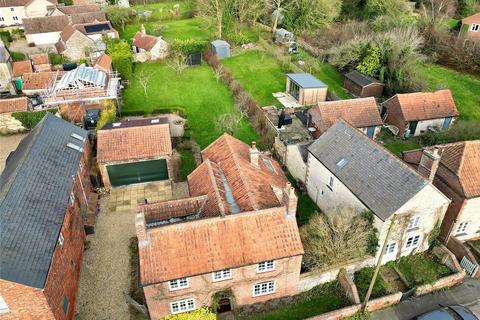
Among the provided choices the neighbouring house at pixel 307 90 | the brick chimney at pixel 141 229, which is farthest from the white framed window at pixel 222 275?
the neighbouring house at pixel 307 90

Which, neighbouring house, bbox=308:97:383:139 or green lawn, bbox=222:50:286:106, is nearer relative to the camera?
neighbouring house, bbox=308:97:383:139

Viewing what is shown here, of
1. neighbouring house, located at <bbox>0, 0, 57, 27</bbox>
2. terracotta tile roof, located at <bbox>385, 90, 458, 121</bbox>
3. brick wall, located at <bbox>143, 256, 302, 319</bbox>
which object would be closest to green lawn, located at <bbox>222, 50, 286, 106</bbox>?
terracotta tile roof, located at <bbox>385, 90, 458, 121</bbox>

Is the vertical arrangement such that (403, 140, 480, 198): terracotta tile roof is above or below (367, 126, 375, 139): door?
above

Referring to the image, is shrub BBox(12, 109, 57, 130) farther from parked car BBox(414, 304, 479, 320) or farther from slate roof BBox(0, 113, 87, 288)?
parked car BBox(414, 304, 479, 320)

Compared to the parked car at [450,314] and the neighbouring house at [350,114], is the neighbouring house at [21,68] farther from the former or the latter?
the parked car at [450,314]

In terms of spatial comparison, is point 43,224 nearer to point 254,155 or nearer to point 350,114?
point 254,155

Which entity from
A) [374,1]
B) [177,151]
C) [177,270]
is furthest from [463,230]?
[374,1]
